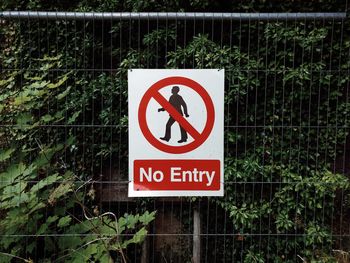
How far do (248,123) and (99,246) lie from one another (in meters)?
1.78

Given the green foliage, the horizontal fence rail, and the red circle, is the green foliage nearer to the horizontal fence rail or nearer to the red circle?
the horizontal fence rail

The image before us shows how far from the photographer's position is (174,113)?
11.8 ft

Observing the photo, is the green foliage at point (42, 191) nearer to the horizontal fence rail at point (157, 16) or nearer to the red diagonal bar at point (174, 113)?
the horizontal fence rail at point (157, 16)

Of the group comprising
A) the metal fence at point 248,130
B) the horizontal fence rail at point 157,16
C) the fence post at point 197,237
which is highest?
the horizontal fence rail at point 157,16

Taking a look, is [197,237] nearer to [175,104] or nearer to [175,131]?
[175,131]

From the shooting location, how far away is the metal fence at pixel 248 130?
166 inches

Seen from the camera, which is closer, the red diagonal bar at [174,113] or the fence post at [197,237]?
the red diagonal bar at [174,113]

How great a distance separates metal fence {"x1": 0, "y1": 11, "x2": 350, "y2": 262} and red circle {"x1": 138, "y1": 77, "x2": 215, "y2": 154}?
472 mm

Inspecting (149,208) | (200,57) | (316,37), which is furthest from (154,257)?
(316,37)

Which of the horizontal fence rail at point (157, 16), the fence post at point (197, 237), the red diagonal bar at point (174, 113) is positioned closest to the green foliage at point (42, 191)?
the horizontal fence rail at point (157, 16)

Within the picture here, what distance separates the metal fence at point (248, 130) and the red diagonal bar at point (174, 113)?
569 millimetres

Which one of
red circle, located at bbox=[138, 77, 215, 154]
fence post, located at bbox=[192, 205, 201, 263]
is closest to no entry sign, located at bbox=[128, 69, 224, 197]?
red circle, located at bbox=[138, 77, 215, 154]

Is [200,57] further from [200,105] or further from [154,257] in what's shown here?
[154,257]

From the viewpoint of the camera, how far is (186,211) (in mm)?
4566
